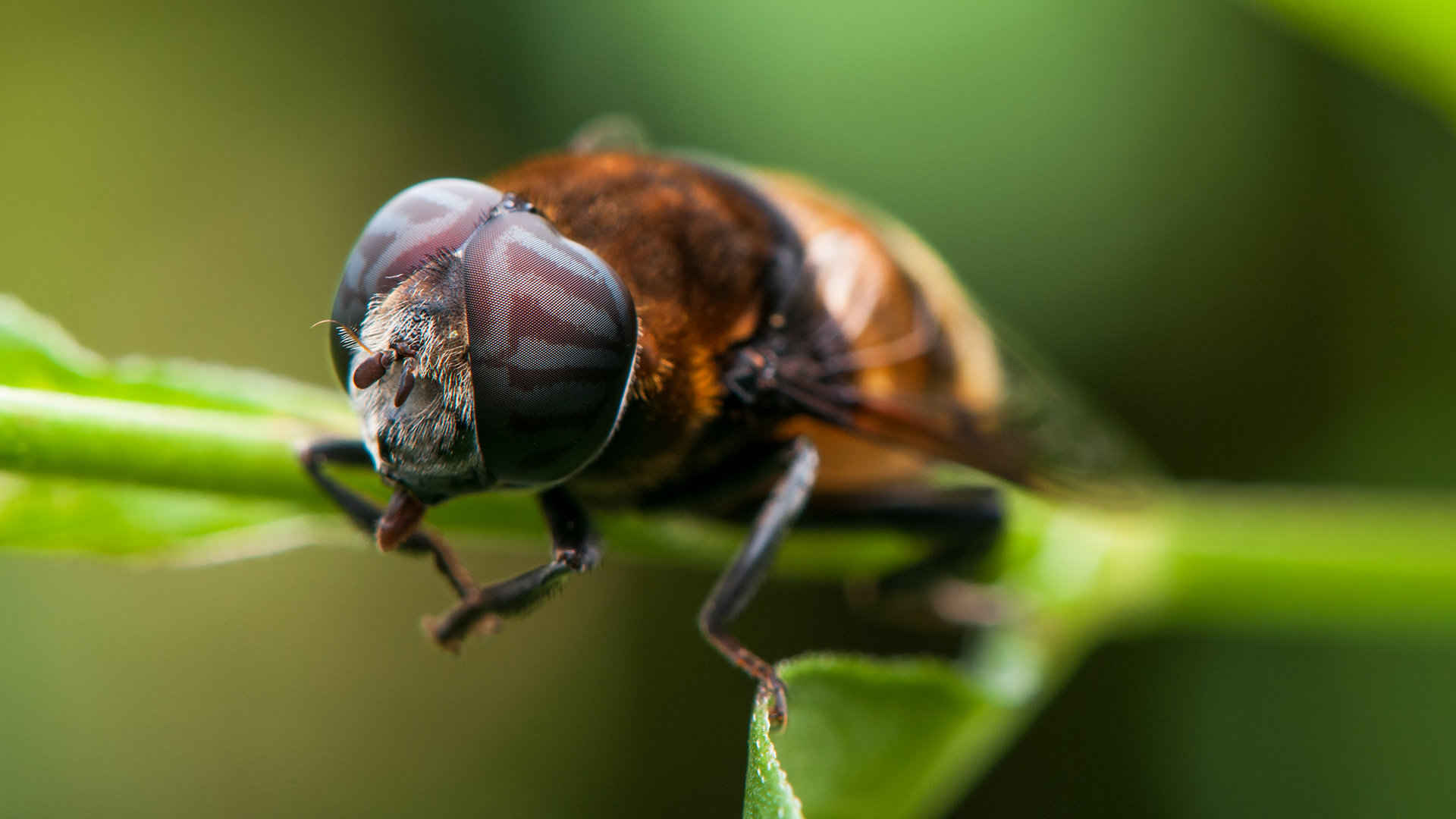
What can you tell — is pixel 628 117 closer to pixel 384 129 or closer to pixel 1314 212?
pixel 384 129

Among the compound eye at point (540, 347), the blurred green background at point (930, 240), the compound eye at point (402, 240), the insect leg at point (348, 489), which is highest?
the compound eye at point (402, 240)

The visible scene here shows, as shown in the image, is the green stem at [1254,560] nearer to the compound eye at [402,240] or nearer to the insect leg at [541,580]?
the insect leg at [541,580]

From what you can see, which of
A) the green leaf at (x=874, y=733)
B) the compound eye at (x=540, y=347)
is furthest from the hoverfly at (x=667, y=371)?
the green leaf at (x=874, y=733)

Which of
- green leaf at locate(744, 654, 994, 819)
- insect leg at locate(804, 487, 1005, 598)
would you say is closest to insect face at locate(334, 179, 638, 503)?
green leaf at locate(744, 654, 994, 819)

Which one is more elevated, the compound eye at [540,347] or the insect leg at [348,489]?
the compound eye at [540,347]

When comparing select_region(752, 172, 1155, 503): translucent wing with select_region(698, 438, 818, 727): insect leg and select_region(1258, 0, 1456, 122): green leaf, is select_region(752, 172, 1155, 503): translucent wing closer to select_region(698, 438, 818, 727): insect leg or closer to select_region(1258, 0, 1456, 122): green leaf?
select_region(698, 438, 818, 727): insect leg

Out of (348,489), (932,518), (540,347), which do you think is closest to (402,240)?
(540,347)
